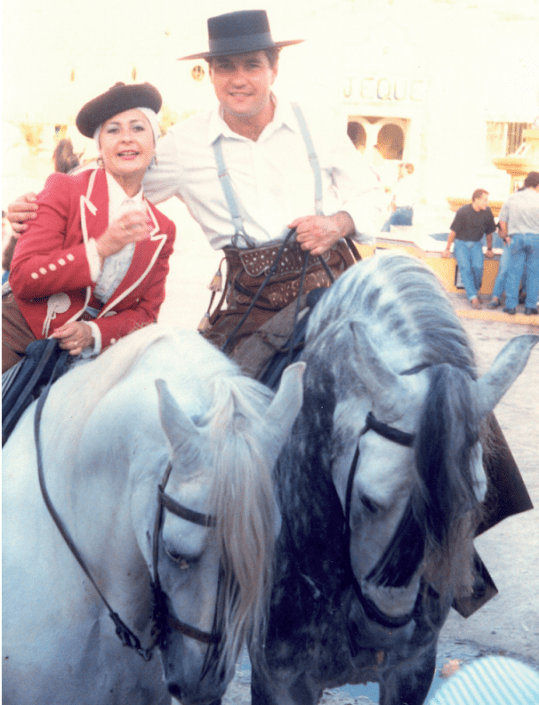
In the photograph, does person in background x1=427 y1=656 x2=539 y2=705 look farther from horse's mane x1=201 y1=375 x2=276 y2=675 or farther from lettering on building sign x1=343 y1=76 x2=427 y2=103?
lettering on building sign x1=343 y1=76 x2=427 y2=103

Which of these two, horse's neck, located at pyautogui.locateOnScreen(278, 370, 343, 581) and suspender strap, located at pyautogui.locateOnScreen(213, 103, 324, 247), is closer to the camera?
horse's neck, located at pyautogui.locateOnScreen(278, 370, 343, 581)

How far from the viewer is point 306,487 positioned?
201 centimetres

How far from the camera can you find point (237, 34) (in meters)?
2.46

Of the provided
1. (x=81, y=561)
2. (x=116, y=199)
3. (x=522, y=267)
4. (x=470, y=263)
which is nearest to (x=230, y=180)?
(x=116, y=199)

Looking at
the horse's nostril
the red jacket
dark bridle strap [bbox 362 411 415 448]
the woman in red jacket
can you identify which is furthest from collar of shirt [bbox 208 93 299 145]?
the horse's nostril

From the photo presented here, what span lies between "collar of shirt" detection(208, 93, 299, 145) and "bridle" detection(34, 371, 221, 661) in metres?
1.21

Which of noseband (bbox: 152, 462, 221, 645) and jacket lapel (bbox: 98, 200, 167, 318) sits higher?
jacket lapel (bbox: 98, 200, 167, 318)

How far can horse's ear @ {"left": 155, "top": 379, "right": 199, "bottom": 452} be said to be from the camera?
137cm

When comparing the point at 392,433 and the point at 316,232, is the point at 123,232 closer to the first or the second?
the point at 316,232

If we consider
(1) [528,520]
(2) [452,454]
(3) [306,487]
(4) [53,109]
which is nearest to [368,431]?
(2) [452,454]

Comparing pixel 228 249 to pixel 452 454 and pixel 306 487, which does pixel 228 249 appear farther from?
pixel 452 454

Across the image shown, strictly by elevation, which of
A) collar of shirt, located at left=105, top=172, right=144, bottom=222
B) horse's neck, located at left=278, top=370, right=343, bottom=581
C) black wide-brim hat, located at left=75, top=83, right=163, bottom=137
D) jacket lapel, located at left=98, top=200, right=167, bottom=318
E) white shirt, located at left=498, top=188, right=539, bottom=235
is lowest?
white shirt, located at left=498, top=188, right=539, bottom=235

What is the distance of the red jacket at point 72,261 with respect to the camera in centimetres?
212

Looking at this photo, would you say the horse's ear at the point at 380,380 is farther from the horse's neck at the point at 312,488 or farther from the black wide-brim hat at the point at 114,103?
the black wide-brim hat at the point at 114,103
